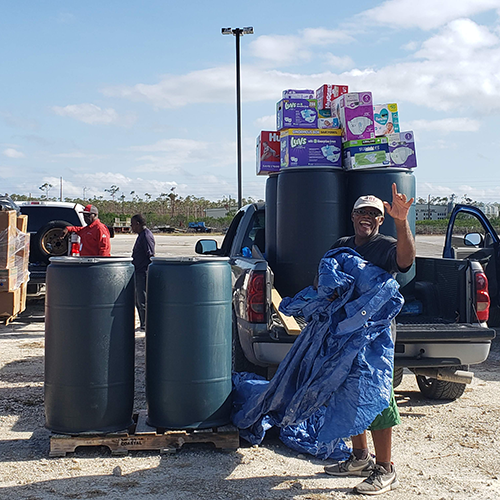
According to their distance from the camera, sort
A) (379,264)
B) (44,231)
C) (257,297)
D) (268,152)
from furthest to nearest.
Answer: (44,231), (268,152), (257,297), (379,264)

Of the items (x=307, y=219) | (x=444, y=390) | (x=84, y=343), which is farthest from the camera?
(x=444, y=390)

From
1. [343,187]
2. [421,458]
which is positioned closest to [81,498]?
[421,458]

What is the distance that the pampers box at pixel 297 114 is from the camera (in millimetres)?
6254

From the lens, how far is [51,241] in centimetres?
1113

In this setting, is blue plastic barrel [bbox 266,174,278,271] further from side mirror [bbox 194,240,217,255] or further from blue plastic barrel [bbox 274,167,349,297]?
side mirror [bbox 194,240,217,255]

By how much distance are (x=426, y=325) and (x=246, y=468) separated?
6.53ft

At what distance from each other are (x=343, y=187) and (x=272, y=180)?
0.76 meters

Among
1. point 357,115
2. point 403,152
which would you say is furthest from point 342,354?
point 357,115

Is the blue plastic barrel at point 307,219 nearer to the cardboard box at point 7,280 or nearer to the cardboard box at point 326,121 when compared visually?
the cardboard box at point 326,121

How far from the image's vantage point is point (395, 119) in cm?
634

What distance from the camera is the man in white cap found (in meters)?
3.72

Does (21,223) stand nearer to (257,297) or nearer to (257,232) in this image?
(257,232)

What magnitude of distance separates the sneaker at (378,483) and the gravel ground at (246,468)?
0.06 meters

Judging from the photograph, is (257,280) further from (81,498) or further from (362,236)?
(81,498)
